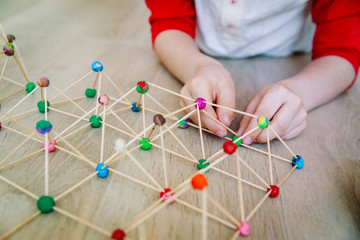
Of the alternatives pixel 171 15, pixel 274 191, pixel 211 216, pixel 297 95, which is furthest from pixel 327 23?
pixel 211 216

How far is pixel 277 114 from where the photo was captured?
1.87 ft

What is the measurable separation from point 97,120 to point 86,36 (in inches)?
22.6

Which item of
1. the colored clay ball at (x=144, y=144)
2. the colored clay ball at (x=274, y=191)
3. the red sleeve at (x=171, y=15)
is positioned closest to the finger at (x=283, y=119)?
the colored clay ball at (x=274, y=191)

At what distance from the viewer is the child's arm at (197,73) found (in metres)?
0.56

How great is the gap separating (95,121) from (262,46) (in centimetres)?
65

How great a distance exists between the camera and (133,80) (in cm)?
80

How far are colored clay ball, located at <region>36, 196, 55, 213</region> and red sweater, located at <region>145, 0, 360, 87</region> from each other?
631mm

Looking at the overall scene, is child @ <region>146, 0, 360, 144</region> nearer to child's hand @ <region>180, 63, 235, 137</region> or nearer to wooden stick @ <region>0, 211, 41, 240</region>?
child's hand @ <region>180, 63, 235, 137</region>

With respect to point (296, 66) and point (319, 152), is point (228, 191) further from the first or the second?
point (296, 66)

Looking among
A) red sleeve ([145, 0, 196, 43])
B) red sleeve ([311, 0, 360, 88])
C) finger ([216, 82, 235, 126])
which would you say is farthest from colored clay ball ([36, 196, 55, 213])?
red sleeve ([311, 0, 360, 88])

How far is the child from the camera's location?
58 centimetres

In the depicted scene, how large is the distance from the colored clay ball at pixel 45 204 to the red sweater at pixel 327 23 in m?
0.63

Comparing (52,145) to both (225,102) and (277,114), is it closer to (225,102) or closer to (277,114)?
(225,102)

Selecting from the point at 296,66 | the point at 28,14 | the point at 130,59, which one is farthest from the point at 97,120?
the point at 28,14
